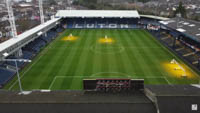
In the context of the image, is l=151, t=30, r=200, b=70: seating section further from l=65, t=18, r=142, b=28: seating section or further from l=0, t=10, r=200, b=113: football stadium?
l=65, t=18, r=142, b=28: seating section

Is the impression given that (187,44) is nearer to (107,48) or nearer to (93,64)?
(107,48)

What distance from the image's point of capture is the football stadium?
1398 centimetres

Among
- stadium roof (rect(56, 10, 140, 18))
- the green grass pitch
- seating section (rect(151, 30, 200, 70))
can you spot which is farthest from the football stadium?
stadium roof (rect(56, 10, 140, 18))

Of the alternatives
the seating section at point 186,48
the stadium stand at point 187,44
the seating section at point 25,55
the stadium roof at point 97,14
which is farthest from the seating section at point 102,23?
the stadium stand at point 187,44

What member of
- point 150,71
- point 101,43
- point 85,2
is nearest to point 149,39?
point 101,43

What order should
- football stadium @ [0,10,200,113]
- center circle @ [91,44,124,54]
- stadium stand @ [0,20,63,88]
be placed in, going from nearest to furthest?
football stadium @ [0,10,200,113], stadium stand @ [0,20,63,88], center circle @ [91,44,124,54]

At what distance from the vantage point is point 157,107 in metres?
13.3

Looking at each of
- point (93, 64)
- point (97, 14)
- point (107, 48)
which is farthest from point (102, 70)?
point (97, 14)

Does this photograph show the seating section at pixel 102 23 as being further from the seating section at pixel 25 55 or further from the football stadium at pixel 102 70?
the seating section at pixel 25 55

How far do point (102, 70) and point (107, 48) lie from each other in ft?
43.6

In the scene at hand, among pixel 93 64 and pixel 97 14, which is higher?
pixel 97 14

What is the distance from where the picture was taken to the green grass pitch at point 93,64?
84.8 ft

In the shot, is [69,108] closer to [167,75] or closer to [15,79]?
[15,79]

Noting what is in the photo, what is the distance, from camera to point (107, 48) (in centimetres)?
4181
